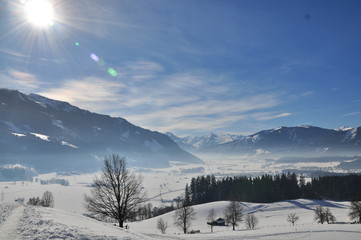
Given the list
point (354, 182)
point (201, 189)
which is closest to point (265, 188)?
point (201, 189)

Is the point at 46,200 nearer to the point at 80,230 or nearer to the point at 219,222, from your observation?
the point at 219,222

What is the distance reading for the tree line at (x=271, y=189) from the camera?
5935 inches

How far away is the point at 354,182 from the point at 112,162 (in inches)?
7027

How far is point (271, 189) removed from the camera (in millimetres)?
152500

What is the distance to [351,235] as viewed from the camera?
27.1 m

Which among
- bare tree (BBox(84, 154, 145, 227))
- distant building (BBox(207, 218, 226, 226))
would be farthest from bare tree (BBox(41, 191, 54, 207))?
bare tree (BBox(84, 154, 145, 227))

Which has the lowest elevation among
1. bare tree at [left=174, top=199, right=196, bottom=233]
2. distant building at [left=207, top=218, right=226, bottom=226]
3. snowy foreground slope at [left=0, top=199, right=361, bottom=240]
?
distant building at [left=207, top=218, right=226, bottom=226]

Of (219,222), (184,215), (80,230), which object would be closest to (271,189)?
(219,222)

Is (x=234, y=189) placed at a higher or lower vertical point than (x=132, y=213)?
lower

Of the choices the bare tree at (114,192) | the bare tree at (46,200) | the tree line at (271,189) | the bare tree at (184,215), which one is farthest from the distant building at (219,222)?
the tree line at (271,189)

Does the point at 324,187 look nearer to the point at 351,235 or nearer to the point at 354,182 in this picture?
the point at 354,182

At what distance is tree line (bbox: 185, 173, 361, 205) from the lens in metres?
151

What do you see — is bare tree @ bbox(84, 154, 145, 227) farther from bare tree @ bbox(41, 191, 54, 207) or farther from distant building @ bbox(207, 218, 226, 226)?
bare tree @ bbox(41, 191, 54, 207)

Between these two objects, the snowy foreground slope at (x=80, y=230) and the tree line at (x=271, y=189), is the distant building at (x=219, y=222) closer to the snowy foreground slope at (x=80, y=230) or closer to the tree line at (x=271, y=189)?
the snowy foreground slope at (x=80, y=230)
